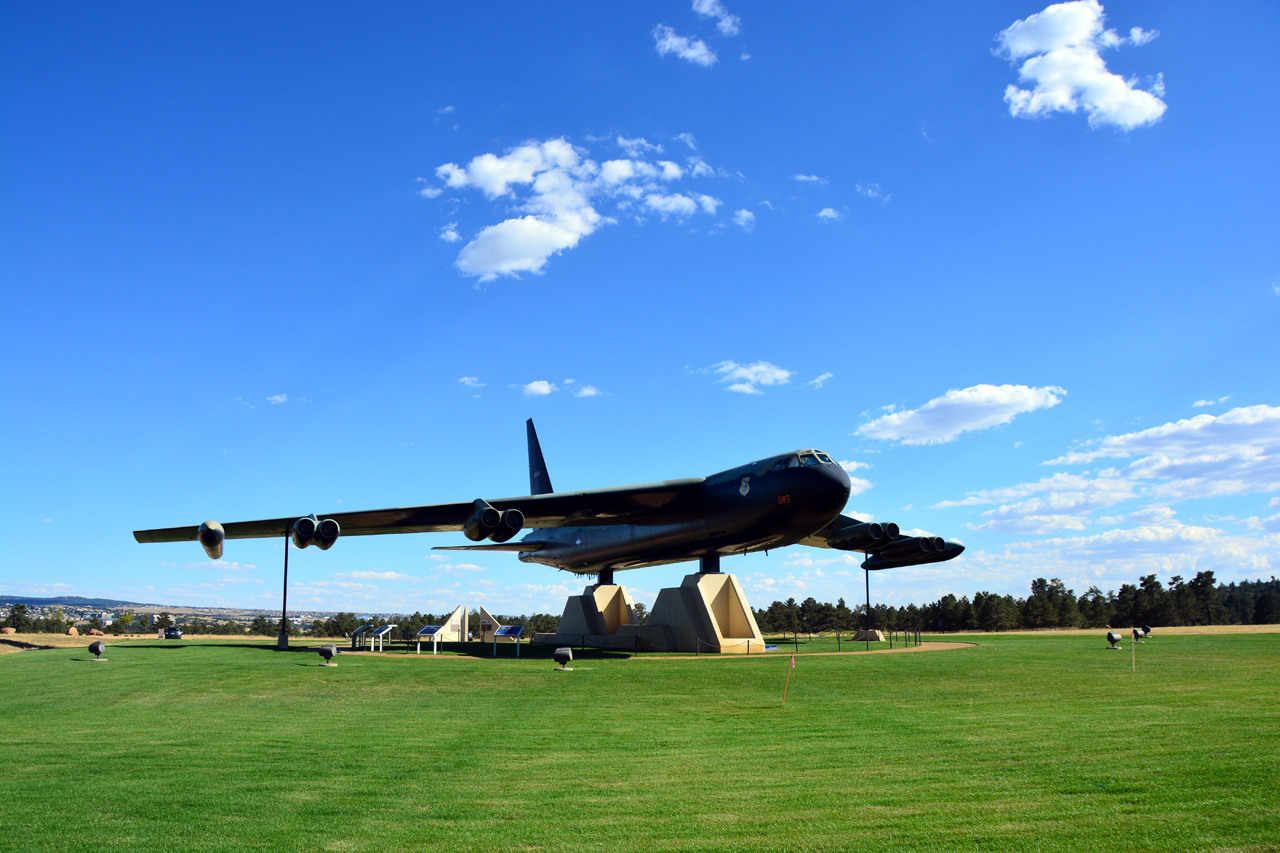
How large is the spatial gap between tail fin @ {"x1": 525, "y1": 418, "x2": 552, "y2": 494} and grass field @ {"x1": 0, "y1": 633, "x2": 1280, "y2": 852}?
32.2 meters

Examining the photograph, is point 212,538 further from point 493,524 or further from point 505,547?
point 505,547

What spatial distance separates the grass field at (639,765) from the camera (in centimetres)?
711

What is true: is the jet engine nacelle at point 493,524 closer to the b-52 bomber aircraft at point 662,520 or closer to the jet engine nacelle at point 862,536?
the b-52 bomber aircraft at point 662,520

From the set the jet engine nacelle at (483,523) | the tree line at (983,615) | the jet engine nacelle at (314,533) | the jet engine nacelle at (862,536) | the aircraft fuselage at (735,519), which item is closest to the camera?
the jet engine nacelle at (483,523)

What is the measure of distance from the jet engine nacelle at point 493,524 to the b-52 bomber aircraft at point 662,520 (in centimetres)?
4

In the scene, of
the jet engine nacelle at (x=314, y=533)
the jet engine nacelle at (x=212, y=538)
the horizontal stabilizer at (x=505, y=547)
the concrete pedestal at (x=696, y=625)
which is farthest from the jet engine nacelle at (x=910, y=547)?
the jet engine nacelle at (x=212, y=538)

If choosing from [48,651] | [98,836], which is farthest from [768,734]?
[48,651]

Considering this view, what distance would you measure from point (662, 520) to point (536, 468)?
1852 cm

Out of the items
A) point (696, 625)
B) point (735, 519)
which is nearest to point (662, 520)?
point (735, 519)

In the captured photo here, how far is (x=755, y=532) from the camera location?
113 feet

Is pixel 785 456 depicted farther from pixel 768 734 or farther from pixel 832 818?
pixel 832 818

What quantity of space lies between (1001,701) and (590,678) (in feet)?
38.6

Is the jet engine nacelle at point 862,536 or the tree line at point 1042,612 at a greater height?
the jet engine nacelle at point 862,536

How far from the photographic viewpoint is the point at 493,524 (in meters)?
29.2
